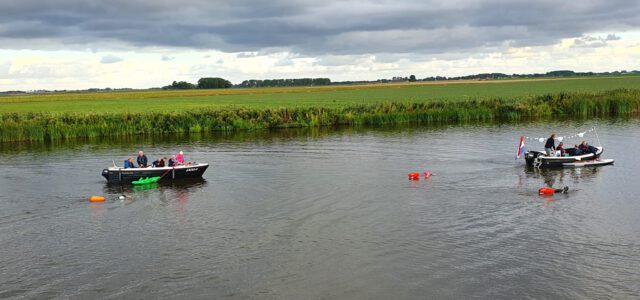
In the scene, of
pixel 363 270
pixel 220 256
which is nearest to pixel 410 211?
pixel 363 270

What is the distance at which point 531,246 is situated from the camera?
21500mm

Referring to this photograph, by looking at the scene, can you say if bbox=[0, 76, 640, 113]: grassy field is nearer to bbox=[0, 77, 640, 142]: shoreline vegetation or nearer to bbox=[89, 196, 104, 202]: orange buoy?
bbox=[0, 77, 640, 142]: shoreline vegetation

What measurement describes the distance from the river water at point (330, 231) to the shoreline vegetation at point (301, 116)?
19.3m

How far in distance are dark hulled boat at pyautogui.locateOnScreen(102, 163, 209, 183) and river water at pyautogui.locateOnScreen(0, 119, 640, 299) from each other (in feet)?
3.80

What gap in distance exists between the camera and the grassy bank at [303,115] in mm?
62000

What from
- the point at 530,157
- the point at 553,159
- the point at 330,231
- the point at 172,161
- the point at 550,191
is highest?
the point at 172,161

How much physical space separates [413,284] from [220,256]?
23.4 ft

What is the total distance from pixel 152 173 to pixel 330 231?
16.2m

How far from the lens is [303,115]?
70.6 m

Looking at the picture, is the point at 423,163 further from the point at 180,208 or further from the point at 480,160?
the point at 180,208

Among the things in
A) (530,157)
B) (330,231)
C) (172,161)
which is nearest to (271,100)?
(172,161)

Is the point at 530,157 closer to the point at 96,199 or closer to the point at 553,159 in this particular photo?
the point at 553,159

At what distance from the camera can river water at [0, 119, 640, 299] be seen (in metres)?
18.4

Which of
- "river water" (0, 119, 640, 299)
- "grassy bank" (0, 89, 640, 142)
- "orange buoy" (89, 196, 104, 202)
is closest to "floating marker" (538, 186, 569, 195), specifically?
"river water" (0, 119, 640, 299)
